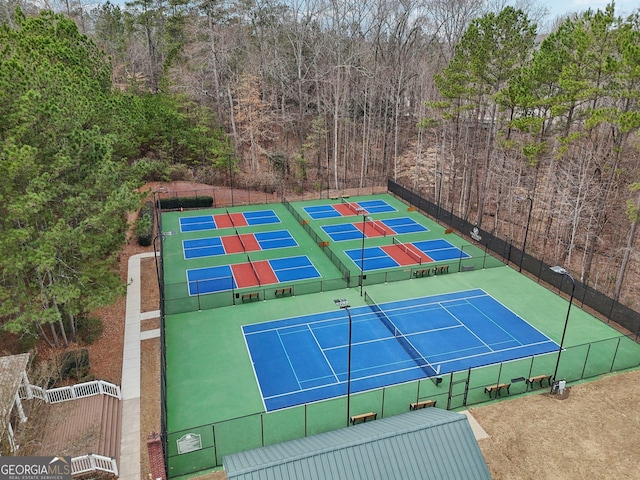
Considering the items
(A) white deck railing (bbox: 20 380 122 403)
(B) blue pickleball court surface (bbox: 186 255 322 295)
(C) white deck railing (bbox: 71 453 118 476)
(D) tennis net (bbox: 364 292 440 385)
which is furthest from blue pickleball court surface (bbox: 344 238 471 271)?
(C) white deck railing (bbox: 71 453 118 476)

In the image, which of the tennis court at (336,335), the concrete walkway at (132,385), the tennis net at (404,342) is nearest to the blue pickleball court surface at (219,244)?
the tennis court at (336,335)

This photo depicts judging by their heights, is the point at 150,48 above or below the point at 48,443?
above

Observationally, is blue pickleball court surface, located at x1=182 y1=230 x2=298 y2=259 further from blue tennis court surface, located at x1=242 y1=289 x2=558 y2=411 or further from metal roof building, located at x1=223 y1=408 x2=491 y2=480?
metal roof building, located at x1=223 y1=408 x2=491 y2=480

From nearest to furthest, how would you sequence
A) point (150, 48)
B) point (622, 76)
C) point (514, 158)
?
point (622, 76)
point (514, 158)
point (150, 48)

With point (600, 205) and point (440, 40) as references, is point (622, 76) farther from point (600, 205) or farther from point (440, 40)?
point (440, 40)

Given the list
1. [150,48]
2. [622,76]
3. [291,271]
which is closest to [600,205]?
[622,76]

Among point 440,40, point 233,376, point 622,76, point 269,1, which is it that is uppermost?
point 269,1
